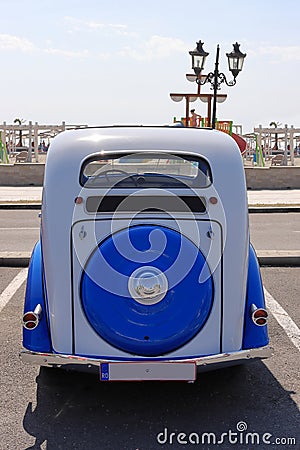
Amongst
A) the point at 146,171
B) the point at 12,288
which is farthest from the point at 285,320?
the point at 12,288

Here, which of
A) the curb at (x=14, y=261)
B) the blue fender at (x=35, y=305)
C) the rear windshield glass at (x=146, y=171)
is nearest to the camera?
the blue fender at (x=35, y=305)

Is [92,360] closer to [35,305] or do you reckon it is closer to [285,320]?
[35,305]

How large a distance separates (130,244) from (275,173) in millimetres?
19479

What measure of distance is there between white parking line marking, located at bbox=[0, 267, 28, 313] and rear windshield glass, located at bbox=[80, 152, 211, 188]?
2.59 meters

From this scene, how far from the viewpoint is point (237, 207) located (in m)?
4.25

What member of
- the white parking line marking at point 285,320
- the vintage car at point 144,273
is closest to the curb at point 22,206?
the white parking line marking at point 285,320

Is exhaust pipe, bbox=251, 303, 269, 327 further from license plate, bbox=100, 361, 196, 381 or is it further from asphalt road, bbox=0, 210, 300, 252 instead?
asphalt road, bbox=0, 210, 300, 252

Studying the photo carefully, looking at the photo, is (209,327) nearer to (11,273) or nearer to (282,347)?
(282,347)

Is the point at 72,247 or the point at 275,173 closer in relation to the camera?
the point at 72,247

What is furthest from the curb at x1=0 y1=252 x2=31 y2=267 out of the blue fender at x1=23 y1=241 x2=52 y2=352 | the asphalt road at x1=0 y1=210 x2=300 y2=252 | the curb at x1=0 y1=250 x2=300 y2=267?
the blue fender at x1=23 y1=241 x2=52 y2=352

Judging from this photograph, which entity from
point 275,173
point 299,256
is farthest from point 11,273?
point 275,173

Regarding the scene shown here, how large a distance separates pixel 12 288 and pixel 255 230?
6.75 meters

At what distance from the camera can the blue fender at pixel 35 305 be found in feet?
13.6

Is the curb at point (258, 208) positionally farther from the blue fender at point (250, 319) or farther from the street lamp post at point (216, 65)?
the blue fender at point (250, 319)
